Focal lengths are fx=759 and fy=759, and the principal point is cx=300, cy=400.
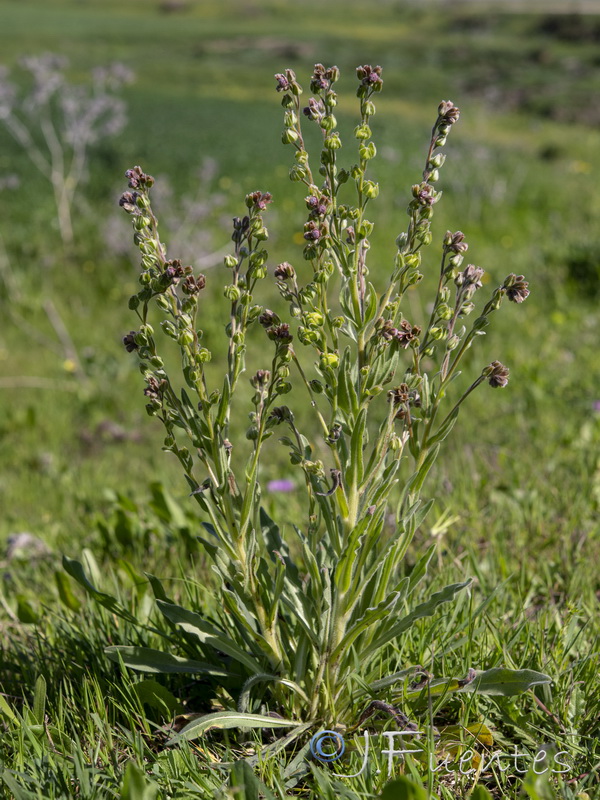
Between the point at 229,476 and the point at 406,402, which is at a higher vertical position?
the point at 406,402

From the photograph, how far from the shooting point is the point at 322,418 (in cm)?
146

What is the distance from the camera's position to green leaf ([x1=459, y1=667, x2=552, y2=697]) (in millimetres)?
1410

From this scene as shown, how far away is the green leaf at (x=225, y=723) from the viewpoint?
4.55 ft

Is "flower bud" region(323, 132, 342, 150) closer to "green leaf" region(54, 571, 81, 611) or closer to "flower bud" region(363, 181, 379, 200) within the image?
"flower bud" region(363, 181, 379, 200)

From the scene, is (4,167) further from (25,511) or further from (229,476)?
(229,476)

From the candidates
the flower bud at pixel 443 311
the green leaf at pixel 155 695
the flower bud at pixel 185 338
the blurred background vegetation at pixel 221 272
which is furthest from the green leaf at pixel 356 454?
the blurred background vegetation at pixel 221 272

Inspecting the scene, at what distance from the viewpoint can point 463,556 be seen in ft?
6.98

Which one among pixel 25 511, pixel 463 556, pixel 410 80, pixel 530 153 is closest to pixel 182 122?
pixel 530 153

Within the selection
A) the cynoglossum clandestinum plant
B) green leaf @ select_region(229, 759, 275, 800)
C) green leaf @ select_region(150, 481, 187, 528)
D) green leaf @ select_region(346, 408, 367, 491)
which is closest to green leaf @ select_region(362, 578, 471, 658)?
the cynoglossum clandestinum plant

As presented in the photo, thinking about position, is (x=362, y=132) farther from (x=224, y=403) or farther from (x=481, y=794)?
(x=481, y=794)

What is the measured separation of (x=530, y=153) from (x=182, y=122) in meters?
7.49

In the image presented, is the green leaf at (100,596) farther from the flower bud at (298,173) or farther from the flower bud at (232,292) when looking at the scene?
the flower bud at (298,173)
